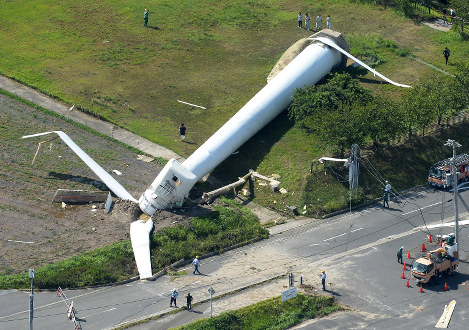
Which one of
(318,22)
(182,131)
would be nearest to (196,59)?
(318,22)

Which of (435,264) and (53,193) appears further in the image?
(53,193)

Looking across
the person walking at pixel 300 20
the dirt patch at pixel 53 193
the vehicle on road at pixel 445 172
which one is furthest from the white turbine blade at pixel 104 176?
the person walking at pixel 300 20

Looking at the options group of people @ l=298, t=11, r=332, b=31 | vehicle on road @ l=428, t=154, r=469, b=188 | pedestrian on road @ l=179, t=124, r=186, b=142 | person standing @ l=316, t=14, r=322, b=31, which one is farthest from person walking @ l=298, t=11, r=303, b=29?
vehicle on road @ l=428, t=154, r=469, b=188

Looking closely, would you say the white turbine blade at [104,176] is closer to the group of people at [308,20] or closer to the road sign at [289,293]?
the road sign at [289,293]

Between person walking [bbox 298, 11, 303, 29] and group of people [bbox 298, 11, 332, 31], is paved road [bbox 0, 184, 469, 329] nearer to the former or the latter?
group of people [bbox 298, 11, 332, 31]

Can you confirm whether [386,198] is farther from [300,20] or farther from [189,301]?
[300,20]

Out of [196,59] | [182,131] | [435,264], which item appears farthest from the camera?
[196,59]
